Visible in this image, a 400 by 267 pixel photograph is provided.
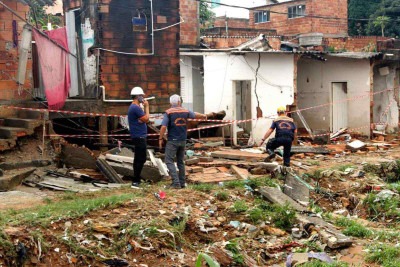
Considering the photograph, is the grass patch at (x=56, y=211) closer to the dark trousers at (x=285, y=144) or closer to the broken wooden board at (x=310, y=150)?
the dark trousers at (x=285, y=144)

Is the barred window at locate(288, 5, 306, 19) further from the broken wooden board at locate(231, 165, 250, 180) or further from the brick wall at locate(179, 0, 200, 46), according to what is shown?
the broken wooden board at locate(231, 165, 250, 180)

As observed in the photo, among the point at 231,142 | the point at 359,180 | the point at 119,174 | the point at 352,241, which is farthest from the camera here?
the point at 231,142

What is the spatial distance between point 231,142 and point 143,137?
765 centimetres

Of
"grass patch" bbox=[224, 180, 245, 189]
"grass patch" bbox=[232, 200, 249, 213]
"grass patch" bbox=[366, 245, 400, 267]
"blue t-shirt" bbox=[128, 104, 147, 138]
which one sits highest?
"blue t-shirt" bbox=[128, 104, 147, 138]

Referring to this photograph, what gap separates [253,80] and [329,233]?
1078cm

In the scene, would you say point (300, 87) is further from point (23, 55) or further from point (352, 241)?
point (352, 241)

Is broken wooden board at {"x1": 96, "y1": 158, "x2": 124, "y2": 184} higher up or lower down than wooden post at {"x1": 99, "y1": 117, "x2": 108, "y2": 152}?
lower down

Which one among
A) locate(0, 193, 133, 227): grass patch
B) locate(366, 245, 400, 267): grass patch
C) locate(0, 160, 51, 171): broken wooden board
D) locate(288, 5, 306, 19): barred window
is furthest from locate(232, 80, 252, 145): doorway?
locate(288, 5, 306, 19): barred window

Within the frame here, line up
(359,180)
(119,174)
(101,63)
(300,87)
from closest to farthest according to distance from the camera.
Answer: (119,174), (359,180), (101,63), (300,87)

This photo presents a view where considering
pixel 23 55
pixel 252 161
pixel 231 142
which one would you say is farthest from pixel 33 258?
pixel 231 142

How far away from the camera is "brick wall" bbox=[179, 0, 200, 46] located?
19891mm

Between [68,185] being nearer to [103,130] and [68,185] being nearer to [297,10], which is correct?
[103,130]

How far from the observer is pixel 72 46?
47.2 feet

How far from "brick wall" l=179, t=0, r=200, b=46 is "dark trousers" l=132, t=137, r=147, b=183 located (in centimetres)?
1038
